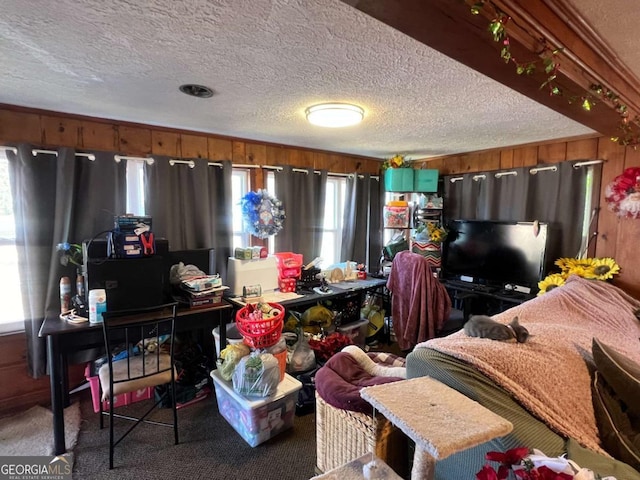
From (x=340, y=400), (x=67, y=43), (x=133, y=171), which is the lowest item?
(x=340, y=400)

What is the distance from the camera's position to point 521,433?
3.54 ft

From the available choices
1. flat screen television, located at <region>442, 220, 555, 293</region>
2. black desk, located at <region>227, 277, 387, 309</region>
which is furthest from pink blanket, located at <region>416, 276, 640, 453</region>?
black desk, located at <region>227, 277, 387, 309</region>

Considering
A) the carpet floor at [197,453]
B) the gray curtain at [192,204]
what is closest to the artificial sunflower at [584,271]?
the carpet floor at [197,453]

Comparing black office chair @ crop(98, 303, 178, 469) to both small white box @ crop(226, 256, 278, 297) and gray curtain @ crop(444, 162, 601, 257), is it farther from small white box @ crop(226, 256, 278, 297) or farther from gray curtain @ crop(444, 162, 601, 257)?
gray curtain @ crop(444, 162, 601, 257)

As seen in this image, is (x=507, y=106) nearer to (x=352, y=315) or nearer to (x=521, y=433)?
(x=521, y=433)

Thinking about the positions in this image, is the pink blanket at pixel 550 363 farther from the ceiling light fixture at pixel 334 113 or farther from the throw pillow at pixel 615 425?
the ceiling light fixture at pixel 334 113

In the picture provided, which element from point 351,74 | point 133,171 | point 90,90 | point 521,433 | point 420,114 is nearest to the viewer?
point 521,433

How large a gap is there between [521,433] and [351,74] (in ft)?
5.36

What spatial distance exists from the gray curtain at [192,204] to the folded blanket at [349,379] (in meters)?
1.74

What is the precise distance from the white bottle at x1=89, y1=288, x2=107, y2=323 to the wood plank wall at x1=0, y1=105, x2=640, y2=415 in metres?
0.92

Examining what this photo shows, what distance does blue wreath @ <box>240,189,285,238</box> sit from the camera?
300 centimetres

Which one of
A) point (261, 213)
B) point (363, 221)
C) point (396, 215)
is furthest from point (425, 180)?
point (261, 213)

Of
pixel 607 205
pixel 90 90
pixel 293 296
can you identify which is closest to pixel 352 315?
pixel 293 296

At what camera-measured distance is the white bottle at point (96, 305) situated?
1972 millimetres
